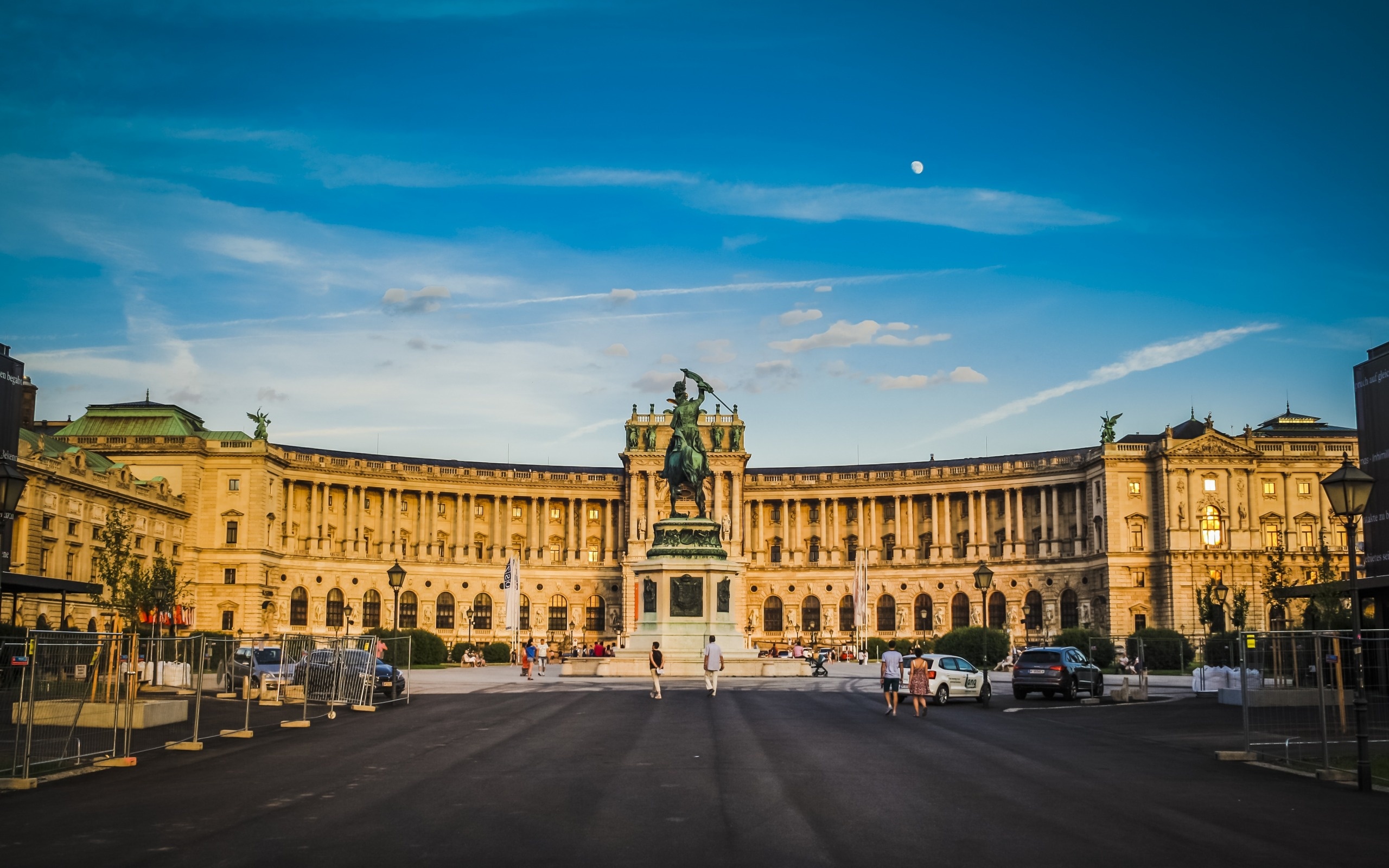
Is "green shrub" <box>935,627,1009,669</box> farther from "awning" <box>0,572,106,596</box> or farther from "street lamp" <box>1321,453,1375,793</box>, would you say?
"street lamp" <box>1321,453,1375,793</box>

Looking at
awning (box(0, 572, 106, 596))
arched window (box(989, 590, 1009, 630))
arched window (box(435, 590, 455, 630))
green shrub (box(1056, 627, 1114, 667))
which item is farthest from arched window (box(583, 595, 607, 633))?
awning (box(0, 572, 106, 596))

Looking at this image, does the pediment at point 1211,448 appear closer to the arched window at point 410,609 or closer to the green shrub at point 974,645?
the green shrub at point 974,645

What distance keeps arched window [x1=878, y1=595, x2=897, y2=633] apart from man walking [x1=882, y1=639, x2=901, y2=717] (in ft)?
324

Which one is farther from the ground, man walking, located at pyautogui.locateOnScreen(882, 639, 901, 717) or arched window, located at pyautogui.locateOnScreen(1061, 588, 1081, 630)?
arched window, located at pyautogui.locateOnScreen(1061, 588, 1081, 630)

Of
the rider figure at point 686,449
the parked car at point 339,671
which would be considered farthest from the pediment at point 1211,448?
the parked car at point 339,671

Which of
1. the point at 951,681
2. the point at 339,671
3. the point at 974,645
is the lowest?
the point at 951,681

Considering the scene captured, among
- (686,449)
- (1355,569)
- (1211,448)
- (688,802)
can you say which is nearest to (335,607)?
(686,449)

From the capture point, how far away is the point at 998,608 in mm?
131500

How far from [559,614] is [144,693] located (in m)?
114

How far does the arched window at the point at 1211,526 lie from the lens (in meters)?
119

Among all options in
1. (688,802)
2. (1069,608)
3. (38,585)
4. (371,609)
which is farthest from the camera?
(371,609)

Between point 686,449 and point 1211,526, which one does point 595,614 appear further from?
point 686,449

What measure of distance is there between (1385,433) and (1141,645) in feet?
40.9

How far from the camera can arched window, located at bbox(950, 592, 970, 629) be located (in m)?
132
